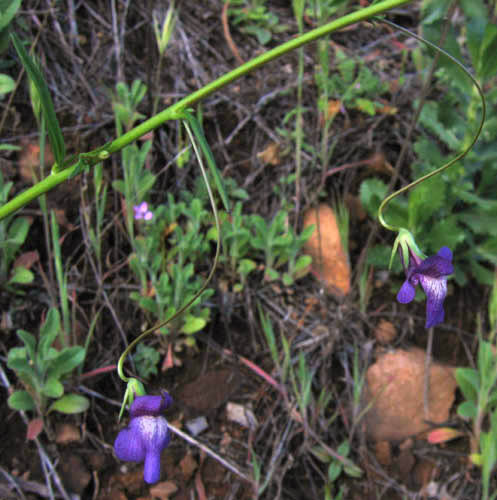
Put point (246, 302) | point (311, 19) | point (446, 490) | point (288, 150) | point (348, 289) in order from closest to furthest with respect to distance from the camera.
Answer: point (446, 490) < point (246, 302) < point (348, 289) < point (288, 150) < point (311, 19)

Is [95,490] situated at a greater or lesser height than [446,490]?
greater

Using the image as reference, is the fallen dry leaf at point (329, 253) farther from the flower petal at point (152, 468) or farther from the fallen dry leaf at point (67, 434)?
the flower petal at point (152, 468)

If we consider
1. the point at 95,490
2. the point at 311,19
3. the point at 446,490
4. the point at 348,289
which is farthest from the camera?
the point at 311,19

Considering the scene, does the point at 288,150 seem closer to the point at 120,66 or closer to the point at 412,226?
the point at 412,226

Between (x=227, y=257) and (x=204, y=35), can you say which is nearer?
(x=227, y=257)

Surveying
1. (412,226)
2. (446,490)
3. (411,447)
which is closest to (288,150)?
(412,226)

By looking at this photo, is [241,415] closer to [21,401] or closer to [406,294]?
[21,401]

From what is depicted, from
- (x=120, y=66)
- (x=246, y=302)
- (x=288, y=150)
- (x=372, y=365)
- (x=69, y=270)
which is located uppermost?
(x=120, y=66)
